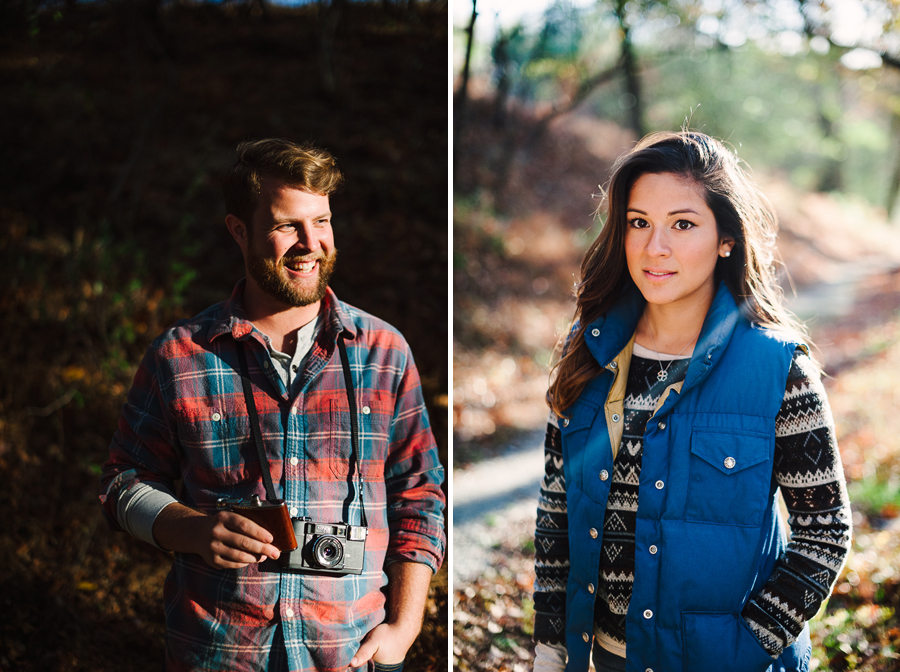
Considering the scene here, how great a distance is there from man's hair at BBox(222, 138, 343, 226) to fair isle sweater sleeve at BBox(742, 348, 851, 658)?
1516mm

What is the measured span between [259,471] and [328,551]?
33 cm

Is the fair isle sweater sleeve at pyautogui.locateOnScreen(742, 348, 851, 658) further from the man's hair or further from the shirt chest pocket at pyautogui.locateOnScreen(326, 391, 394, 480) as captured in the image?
the man's hair

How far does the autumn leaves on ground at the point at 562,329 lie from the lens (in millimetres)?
3232

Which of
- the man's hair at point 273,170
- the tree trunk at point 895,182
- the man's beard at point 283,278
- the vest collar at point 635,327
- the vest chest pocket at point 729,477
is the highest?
the tree trunk at point 895,182

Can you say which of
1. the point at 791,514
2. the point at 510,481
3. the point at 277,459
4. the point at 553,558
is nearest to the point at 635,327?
the point at 791,514

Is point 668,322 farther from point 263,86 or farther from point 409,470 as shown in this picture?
point 263,86

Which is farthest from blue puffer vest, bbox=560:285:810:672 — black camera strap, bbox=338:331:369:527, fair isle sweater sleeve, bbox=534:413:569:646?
black camera strap, bbox=338:331:369:527

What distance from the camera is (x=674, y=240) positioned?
1912 mm

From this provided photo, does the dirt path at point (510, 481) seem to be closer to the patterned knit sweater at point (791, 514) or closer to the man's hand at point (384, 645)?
the man's hand at point (384, 645)

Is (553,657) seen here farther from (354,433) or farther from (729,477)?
(354,433)

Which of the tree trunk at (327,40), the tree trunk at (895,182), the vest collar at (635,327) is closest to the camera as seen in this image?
the vest collar at (635,327)

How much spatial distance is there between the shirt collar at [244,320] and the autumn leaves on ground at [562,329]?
876 millimetres

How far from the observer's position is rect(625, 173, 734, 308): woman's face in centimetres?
190

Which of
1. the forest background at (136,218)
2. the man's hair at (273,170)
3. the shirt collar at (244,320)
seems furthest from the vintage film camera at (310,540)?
the man's hair at (273,170)
